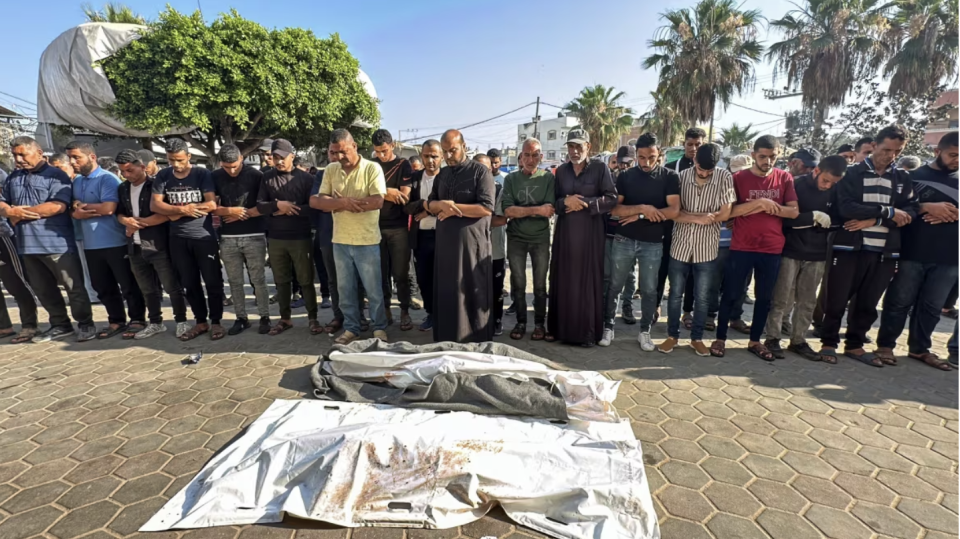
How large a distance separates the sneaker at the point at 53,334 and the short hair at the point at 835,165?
7887 mm

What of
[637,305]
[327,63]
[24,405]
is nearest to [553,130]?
[327,63]

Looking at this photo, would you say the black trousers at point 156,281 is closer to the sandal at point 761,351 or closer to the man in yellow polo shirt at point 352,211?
the man in yellow polo shirt at point 352,211

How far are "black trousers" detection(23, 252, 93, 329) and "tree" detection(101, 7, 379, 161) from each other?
34.8 feet

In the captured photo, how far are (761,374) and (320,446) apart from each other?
3.60m

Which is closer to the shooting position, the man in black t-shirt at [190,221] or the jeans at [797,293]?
the jeans at [797,293]

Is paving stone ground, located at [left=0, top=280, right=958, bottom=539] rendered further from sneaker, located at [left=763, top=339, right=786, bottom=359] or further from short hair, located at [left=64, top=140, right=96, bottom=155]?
short hair, located at [left=64, top=140, right=96, bottom=155]

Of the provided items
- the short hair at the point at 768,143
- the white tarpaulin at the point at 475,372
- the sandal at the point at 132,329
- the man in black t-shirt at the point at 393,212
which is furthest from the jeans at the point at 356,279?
the short hair at the point at 768,143

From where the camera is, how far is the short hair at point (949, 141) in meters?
3.77

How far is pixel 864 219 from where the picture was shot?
3.95 metres

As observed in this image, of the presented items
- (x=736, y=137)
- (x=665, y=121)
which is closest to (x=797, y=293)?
(x=665, y=121)

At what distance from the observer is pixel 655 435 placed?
9.41 feet

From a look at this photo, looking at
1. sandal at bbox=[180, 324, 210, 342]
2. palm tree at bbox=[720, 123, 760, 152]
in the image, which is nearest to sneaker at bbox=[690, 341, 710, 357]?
sandal at bbox=[180, 324, 210, 342]

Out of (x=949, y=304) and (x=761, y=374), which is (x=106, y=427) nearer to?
(x=761, y=374)

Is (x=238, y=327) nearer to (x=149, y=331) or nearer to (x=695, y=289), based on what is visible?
(x=149, y=331)
